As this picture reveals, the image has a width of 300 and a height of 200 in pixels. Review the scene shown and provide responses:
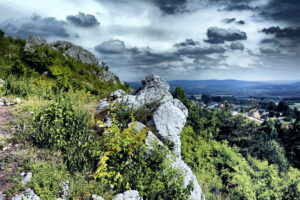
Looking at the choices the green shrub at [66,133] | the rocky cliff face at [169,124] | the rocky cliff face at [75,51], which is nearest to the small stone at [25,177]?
the green shrub at [66,133]

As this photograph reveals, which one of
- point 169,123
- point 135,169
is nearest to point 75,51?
point 169,123

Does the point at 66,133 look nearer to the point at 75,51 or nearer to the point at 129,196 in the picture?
the point at 129,196

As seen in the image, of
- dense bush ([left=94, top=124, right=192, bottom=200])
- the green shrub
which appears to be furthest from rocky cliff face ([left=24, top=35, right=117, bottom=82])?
dense bush ([left=94, top=124, right=192, bottom=200])

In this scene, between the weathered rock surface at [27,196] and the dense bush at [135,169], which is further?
the dense bush at [135,169]

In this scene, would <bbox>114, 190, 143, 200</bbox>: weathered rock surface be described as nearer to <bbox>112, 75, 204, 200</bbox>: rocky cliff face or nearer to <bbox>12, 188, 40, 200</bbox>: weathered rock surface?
<bbox>12, 188, 40, 200</bbox>: weathered rock surface

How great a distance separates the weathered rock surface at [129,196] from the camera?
4.39 meters

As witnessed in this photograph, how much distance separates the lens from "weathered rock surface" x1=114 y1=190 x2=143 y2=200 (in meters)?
4.39

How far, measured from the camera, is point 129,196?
14.6 ft

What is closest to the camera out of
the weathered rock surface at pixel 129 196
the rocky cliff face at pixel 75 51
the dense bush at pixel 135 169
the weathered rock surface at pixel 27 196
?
the weathered rock surface at pixel 27 196

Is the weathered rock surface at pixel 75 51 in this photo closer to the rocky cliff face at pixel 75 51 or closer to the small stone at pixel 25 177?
the rocky cliff face at pixel 75 51

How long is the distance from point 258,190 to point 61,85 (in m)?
16.5

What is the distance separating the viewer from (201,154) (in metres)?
25.3

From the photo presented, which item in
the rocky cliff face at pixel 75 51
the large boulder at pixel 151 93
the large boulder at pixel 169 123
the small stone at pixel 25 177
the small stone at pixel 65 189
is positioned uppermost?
the rocky cliff face at pixel 75 51

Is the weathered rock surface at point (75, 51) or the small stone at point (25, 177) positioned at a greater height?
the weathered rock surface at point (75, 51)
